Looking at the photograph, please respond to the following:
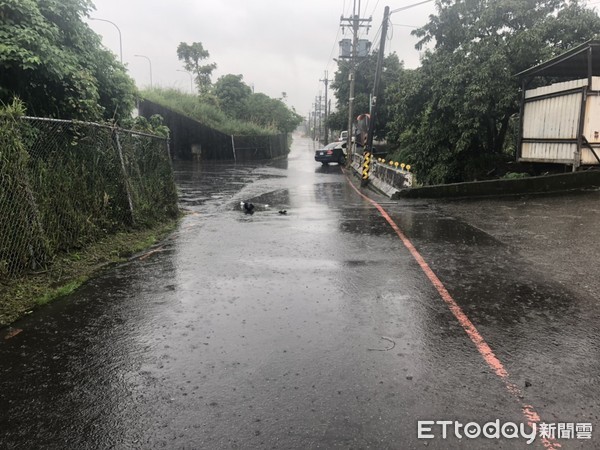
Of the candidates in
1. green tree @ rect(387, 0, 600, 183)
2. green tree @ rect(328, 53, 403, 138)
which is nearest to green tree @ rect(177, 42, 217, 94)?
green tree @ rect(328, 53, 403, 138)

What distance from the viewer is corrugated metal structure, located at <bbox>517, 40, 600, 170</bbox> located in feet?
39.1

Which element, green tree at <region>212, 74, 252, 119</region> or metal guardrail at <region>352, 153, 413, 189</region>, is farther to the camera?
green tree at <region>212, 74, 252, 119</region>

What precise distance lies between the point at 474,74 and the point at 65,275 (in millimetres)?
14742

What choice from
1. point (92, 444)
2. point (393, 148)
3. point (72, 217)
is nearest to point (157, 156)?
point (72, 217)

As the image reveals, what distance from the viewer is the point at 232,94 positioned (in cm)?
4978

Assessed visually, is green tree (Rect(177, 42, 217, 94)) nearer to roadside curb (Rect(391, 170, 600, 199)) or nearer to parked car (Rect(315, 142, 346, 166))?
parked car (Rect(315, 142, 346, 166))

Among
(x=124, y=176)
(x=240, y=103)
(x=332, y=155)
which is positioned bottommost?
(x=332, y=155)

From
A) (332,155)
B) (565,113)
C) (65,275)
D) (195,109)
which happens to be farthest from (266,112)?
(65,275)

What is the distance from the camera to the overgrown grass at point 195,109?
37.7 m

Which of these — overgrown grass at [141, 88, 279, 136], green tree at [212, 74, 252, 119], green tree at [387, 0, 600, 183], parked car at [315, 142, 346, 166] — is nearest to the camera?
green tree at [387, 0, 600, 183]

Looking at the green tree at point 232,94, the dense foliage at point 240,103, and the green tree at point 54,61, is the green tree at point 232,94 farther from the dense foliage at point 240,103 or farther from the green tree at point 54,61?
the green tree at point 54,61

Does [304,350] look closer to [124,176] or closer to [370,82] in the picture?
[124,176]

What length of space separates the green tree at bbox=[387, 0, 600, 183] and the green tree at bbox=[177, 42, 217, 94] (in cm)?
3422

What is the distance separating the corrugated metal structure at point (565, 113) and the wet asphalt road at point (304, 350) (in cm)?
636
